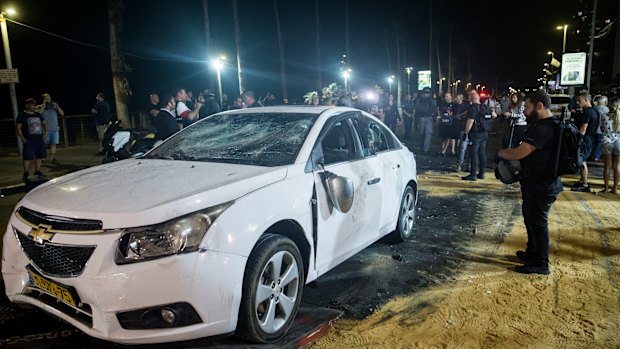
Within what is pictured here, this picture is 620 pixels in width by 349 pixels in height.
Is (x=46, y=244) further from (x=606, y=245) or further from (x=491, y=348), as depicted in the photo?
(x=606, y=245)

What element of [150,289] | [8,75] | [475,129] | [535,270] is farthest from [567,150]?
[8,75]

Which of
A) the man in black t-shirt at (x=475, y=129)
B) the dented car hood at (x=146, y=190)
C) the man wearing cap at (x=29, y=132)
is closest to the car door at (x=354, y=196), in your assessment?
the dented car hood at (x=146, y=190)

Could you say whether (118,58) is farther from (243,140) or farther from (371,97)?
(243,140)

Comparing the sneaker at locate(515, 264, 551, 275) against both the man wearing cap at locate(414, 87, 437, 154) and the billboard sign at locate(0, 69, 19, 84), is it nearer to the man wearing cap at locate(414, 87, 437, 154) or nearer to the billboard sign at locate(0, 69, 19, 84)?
the man wearing cap at locate(414, 87, 437, 154)

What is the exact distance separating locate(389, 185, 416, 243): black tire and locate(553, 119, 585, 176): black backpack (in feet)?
5.31

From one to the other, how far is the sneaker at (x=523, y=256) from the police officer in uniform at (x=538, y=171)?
169 mm

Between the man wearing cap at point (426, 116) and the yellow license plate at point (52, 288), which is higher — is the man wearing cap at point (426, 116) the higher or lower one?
the higher one

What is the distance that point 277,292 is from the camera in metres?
3.19

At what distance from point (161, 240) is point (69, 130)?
58.7 feet

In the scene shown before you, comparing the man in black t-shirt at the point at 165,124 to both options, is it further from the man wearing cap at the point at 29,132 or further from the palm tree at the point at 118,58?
the palm tree at the point at 118,58

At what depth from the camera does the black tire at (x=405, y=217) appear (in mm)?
5326

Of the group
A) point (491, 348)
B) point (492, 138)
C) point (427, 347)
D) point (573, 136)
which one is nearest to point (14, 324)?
point (427, 347)

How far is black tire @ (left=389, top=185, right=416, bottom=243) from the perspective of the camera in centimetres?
533

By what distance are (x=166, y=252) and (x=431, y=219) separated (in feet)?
16.1
